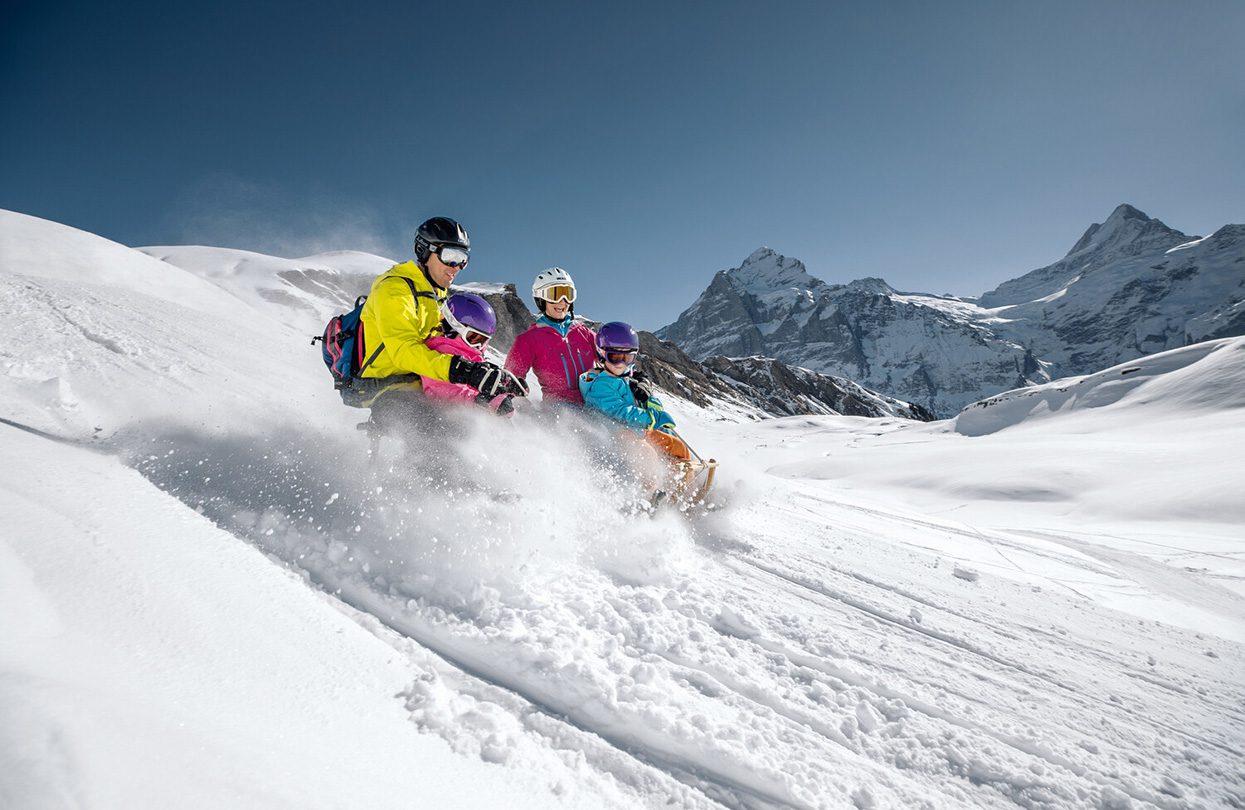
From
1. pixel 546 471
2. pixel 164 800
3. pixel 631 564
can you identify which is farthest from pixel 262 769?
pixel 546 471

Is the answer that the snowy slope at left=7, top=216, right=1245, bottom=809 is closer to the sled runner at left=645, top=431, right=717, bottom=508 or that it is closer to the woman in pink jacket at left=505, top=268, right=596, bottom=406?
the sled runner at left=645, top=431, right=717, bottom=508

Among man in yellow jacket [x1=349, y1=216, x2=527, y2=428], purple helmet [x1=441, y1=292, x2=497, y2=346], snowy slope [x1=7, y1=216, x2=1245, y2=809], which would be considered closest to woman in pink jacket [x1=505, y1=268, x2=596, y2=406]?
snowy slope [x1=7, y1=216, x2=1245, y2=809]

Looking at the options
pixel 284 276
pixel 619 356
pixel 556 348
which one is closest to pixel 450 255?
pixel 556 348

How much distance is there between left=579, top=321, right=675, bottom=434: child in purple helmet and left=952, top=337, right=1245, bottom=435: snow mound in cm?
2398

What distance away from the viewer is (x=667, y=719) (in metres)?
2.15

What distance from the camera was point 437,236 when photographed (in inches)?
182

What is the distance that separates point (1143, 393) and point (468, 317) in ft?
100

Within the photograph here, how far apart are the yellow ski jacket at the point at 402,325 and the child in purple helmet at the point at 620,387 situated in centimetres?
183

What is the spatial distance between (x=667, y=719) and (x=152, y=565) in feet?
7.46

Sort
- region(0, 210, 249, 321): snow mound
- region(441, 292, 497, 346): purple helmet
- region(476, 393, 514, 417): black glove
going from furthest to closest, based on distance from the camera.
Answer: region(0, 210, 249, 321): snow mound, region(441, 292, 497, 346): purple helmet, region(476, 393, 514, 417): black glove

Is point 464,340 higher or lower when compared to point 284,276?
lower

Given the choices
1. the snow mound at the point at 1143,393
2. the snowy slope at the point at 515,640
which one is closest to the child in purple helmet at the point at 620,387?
the snowy slope at the point at 515,640

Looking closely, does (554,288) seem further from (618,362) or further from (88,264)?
(88,264)

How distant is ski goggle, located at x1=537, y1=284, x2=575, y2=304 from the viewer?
6.60 metres
